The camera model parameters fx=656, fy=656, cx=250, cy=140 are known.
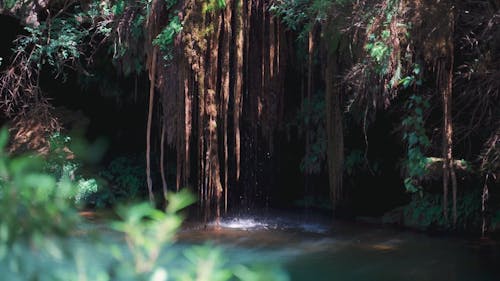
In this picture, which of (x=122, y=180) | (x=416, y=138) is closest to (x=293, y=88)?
(x=416, y=138)

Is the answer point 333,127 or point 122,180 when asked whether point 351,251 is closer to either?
point 333,127

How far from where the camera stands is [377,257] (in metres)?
7.69

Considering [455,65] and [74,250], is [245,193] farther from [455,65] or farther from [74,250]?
[74,250]

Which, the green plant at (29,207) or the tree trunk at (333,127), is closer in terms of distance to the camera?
the green plant at (29,207)

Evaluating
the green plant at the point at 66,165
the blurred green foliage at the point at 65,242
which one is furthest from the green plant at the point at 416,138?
the blurred green foliage at the point at 65,242

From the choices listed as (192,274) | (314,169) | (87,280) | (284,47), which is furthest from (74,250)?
(314,169)

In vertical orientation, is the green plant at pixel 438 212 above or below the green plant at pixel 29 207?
below

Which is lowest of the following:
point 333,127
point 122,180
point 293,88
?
point 122,180

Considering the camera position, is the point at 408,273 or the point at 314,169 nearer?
the point at 408,273

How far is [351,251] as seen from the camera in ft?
26.1

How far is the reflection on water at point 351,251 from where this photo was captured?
23.2ft

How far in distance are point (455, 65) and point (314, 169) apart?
2.86 m

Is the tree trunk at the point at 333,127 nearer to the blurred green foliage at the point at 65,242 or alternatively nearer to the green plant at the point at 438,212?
the green plant at the point at 438,212

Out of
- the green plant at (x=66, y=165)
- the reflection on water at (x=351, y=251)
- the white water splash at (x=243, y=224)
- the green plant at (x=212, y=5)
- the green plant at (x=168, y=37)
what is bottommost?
the reflection on water at (x=351, y=251)
